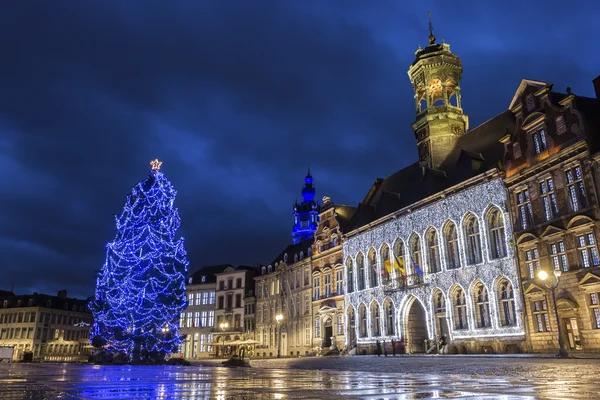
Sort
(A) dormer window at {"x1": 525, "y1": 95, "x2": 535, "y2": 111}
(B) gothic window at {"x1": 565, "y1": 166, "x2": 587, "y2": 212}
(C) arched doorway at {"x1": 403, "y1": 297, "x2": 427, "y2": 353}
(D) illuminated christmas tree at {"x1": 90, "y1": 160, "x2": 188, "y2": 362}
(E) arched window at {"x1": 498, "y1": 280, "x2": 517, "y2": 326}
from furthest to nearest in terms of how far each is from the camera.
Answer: (C) arched doorway at {"x1": 403, "y1": 297, "x2": 427, "y2": 353}, (D) illuminated christmas tree at {"x1": 90, "y1": 160, "x2": 188, "y2": 362}, (A) dormer window at {"x1": 525, "y1": 95, "x2": 535, "y2": 111}, (E) arched window at {"x1": 498, "y1": 280, "x2": 517, "y2": 326}, (B) gothic window at {"x1": 565, "y1": 166, "x2": 587, "y2": 212}

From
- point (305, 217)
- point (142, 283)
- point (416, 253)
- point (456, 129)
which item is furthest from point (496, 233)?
point (305, 217)

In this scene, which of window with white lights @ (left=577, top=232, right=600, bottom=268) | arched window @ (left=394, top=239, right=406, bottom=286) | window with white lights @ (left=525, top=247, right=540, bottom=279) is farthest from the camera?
arched window @ (left=394, top=239, right=406, bottom=286)

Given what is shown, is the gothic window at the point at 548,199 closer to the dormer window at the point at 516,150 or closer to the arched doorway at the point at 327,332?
the dormer window at the point at 516,150

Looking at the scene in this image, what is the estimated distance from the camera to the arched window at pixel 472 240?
3183 cm

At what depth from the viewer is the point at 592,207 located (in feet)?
78.2

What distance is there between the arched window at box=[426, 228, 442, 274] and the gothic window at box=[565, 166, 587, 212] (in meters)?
11.2

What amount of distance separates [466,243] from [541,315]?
7.43 m

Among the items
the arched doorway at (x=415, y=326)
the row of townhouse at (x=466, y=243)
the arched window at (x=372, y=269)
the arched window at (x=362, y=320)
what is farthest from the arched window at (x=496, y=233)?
the arched window at (x=362, y=320)

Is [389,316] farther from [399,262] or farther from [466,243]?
[466,243]

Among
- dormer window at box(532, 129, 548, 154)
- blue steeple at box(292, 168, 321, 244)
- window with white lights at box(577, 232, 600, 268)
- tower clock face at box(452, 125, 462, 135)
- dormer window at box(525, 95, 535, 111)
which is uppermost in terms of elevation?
blue steeple at box(292, 168, 321, 244)

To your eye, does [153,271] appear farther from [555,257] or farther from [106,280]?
[555,257]

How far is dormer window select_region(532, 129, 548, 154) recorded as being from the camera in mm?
27688

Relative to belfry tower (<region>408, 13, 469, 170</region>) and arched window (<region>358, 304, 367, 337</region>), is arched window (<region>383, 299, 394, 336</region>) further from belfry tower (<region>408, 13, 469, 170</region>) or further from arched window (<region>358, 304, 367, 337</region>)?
belfry tower (<region>408, 13, 469, 170</region>)

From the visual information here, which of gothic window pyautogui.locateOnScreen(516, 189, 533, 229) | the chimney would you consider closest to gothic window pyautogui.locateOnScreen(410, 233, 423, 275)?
gothic window pyautogui.locateOnScreen(516, 189, 533, 229)
